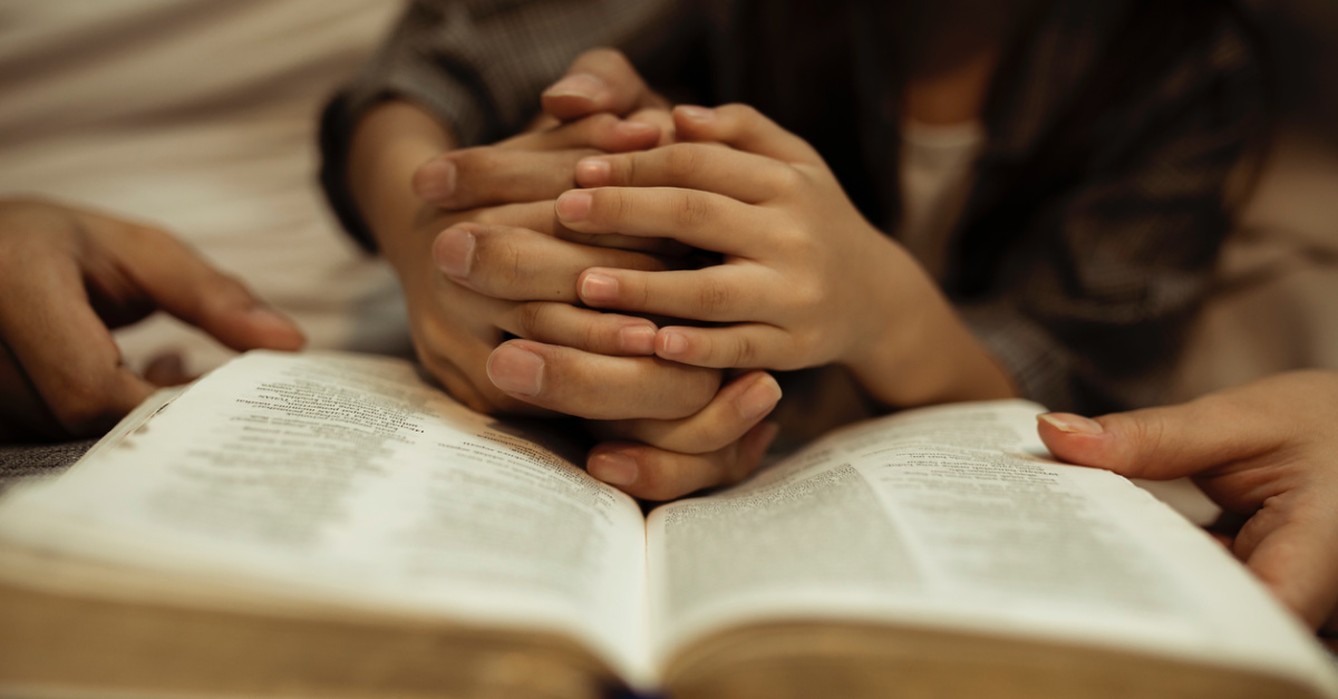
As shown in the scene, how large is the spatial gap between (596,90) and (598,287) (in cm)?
16

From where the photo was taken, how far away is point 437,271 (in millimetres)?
481

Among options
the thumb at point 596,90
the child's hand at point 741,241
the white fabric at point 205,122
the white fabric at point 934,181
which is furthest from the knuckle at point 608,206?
the white fabric at point 934,181

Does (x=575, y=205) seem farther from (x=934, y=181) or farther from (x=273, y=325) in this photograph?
(x=934, y=181)

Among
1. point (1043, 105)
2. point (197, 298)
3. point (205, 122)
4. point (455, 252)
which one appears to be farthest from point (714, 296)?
point (205, 122)

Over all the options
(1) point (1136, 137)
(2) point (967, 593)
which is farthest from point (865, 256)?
(1) point (1136, 137)

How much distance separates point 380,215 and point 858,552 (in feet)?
1.47

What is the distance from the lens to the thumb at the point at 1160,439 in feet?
1.45

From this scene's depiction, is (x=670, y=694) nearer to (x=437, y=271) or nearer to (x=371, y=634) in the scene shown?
(x=371, y=634)

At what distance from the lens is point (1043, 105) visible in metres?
0.78

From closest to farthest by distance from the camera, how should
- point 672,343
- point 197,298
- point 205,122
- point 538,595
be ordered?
1. point 538,595
2. point 672,343
3. point 197,298
4. point 205,122

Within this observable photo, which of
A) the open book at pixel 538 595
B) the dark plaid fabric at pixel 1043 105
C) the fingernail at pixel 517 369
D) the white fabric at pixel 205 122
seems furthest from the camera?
the white fabric at pixel 205 122

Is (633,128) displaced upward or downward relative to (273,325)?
upward

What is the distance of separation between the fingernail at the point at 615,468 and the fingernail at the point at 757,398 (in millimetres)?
70

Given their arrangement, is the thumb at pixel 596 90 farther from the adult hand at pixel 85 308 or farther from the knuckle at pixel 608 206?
the adult hand at pixel 85 308
